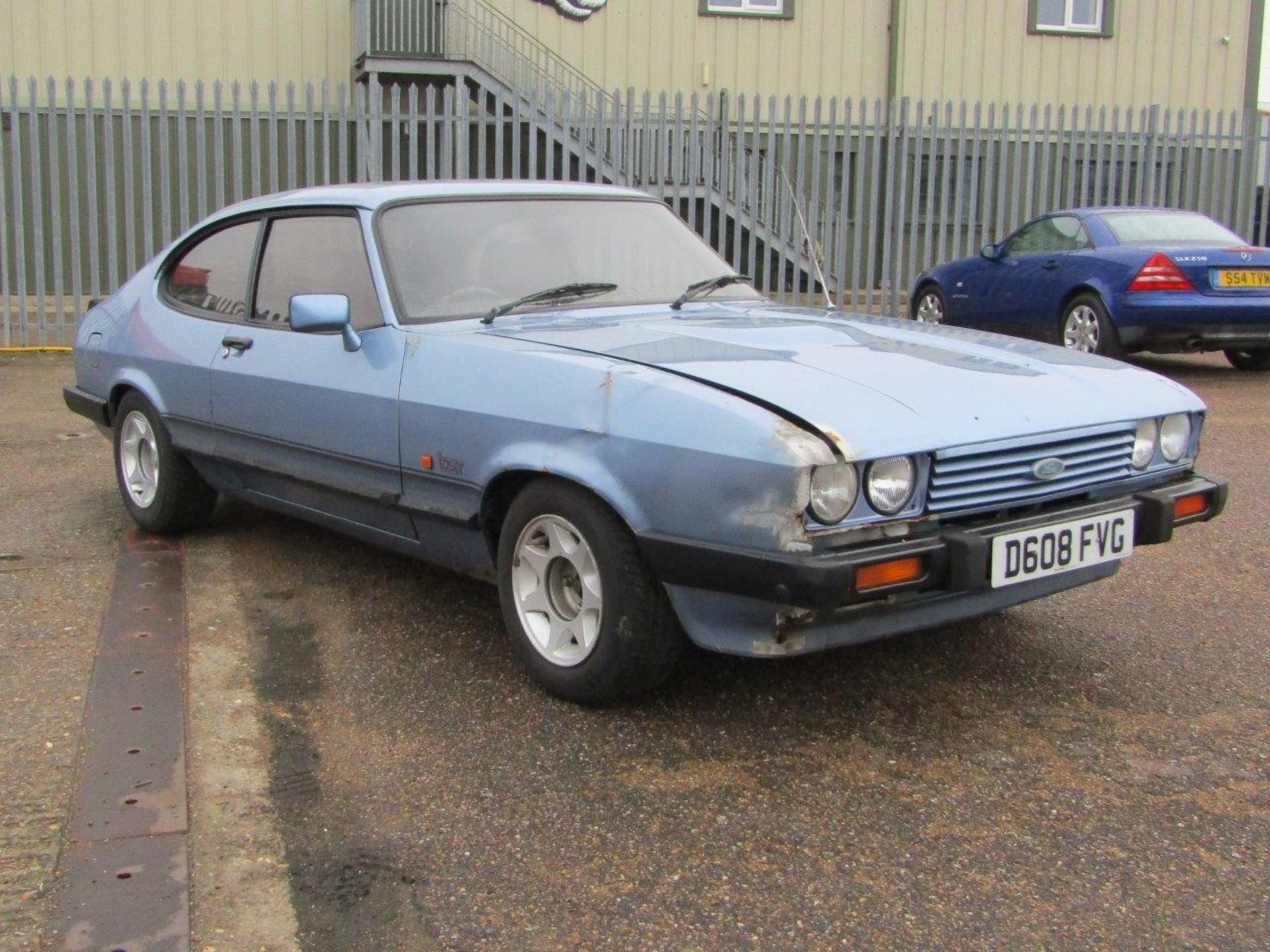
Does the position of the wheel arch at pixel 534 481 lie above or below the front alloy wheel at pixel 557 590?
above

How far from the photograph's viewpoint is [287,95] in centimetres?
1297

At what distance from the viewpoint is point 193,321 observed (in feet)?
17.8

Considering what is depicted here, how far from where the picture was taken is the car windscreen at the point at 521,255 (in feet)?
14.8

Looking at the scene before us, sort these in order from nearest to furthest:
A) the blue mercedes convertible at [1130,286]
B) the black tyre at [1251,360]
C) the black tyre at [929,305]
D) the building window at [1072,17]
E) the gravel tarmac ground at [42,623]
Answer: the gravel tarmac ground at [42,623], the blue mercedes convertible at [1130,286], the black tyre at [1251,360], the black tyre at [929,305], the building window at [1072,17]

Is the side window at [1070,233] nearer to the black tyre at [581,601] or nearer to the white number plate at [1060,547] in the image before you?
the white number plate at [1060,547]

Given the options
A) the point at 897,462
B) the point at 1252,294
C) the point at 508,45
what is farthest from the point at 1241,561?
the point at 508,45

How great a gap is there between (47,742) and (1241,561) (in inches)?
164

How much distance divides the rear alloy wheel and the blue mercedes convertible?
733mm

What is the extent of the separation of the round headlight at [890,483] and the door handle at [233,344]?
2573 millimetres

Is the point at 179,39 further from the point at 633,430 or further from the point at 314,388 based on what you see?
the point at 633,430

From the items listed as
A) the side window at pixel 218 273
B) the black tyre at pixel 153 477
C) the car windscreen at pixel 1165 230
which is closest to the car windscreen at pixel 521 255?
the side window at pixel 218 273

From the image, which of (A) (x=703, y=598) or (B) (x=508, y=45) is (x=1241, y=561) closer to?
(A) (x=703, y=598)

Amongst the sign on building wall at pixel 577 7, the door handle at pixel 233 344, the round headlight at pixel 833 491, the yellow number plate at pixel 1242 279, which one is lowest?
the round headlight at pixel 833 491

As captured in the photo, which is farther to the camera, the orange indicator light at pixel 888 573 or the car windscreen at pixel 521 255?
the car windscreen at pixel 521 255
